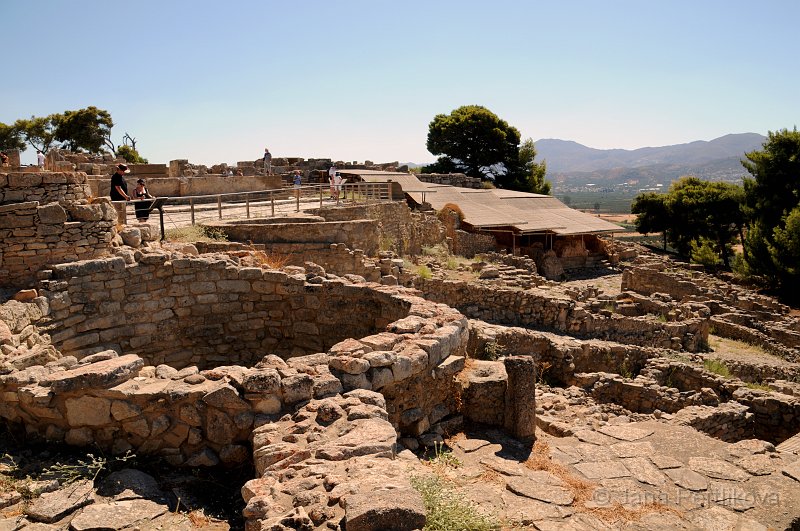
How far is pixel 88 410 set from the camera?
193 inches

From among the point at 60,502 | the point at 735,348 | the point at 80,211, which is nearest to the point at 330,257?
the point at 80,211

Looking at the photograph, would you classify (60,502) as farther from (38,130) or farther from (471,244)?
(38,130)

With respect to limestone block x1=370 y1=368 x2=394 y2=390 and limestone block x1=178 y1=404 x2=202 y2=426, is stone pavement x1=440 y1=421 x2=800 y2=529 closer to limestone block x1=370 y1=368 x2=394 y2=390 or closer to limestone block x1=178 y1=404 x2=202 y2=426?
limestone block x1=370 y1=368 x2=394 y2=390

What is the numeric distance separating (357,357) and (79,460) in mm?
2453

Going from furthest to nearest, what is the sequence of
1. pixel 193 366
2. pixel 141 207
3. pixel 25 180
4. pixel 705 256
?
1. pixel 705 256
2. pixel 141 207
3. pixel 25 180
4. pixel 193 366

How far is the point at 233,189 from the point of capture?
1991 centimetres

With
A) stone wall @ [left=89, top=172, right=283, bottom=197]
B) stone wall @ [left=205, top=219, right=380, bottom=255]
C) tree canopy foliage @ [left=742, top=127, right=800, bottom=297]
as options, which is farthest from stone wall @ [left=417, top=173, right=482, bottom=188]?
stone wall @ [left=205, top=219, right=380, bottom=255]

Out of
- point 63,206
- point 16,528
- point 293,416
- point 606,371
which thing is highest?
point 63,206

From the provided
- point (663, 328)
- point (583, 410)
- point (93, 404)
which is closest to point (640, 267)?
point (663, 328)

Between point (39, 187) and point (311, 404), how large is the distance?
4949 mm

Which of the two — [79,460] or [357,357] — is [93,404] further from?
[357,357]

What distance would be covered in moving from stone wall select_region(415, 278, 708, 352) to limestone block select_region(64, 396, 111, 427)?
1209 cm

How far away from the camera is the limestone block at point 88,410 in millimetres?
4902

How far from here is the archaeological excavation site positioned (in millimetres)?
4375
